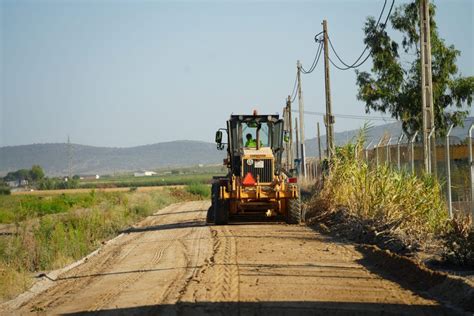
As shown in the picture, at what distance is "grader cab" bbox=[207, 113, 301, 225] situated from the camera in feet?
81.9

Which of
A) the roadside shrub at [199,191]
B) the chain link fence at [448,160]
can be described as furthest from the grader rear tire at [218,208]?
the roadside shrub at [199,191]

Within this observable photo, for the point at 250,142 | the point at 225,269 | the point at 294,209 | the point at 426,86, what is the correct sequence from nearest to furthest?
the point at 225,269 → the point at 426,86 → the point at 294,209 → the point at 250,142

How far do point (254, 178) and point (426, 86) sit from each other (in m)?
6.23

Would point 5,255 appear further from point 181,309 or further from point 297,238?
point 181,309

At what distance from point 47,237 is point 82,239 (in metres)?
1.10

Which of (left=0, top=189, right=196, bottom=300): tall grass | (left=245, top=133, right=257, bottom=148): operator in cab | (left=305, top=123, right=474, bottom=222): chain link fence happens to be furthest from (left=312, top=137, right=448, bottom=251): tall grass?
(left=0, top=189, right=196, bottom=300): tall grass

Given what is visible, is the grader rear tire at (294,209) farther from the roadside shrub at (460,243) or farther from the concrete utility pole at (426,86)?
the roadside shrub at (460,243)

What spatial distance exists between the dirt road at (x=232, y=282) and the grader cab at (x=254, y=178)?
3.87 m

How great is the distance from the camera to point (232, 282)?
1287 cm

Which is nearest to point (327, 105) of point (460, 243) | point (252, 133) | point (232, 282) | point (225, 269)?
point (252, 133)

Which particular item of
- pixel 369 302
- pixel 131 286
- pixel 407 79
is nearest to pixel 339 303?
pixel 369 302

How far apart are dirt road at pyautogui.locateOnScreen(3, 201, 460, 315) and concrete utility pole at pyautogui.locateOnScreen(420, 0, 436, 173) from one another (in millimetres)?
3412

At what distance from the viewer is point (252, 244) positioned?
755 inches

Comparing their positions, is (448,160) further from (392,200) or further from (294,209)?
(294,209)
